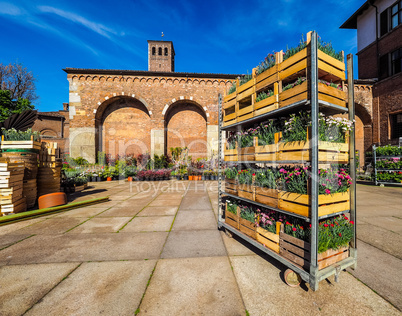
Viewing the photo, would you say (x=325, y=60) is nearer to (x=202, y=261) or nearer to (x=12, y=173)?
(x=202, y=261)

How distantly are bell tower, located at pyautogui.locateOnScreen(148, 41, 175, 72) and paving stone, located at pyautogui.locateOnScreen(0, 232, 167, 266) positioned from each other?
25300mm

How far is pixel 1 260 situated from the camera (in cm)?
239

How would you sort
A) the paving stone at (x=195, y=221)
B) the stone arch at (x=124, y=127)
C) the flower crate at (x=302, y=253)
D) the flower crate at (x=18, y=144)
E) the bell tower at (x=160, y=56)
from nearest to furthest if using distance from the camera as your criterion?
the flower crate at (x=302, y=253) → the paving stone at (x=195, y=221) → the flower crate at (x=18, y=144) → the stone arch at (x=124, y=127) → the bell tower at (x=160, y=56)

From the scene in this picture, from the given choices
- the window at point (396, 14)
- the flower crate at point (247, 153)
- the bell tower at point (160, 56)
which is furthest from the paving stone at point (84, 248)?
the bell tower at point (160, 56)

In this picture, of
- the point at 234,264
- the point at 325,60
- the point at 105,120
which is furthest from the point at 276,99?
the point at 105,120

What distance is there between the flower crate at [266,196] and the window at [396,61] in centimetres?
1865

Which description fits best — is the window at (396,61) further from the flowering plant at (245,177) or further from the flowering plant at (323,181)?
the flowering plant at (245,177)

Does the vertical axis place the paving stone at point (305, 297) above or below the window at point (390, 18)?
below

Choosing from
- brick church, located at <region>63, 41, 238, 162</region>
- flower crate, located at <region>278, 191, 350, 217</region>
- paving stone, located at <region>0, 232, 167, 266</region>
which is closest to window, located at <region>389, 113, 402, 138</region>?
brick church, located at <region>63, 41, 238, 162</region>

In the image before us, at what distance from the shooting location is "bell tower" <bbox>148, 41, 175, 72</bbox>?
78.7ft

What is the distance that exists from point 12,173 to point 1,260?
2.73 m

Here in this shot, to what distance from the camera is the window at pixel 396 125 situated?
42.1ft

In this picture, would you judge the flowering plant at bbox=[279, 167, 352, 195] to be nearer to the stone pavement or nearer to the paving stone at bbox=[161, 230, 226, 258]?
the stone pavement

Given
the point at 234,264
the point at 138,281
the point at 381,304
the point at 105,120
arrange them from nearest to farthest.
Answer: the point at 381,304 < the point at 138,281 < the point at 234,264 < the point at 105,120
